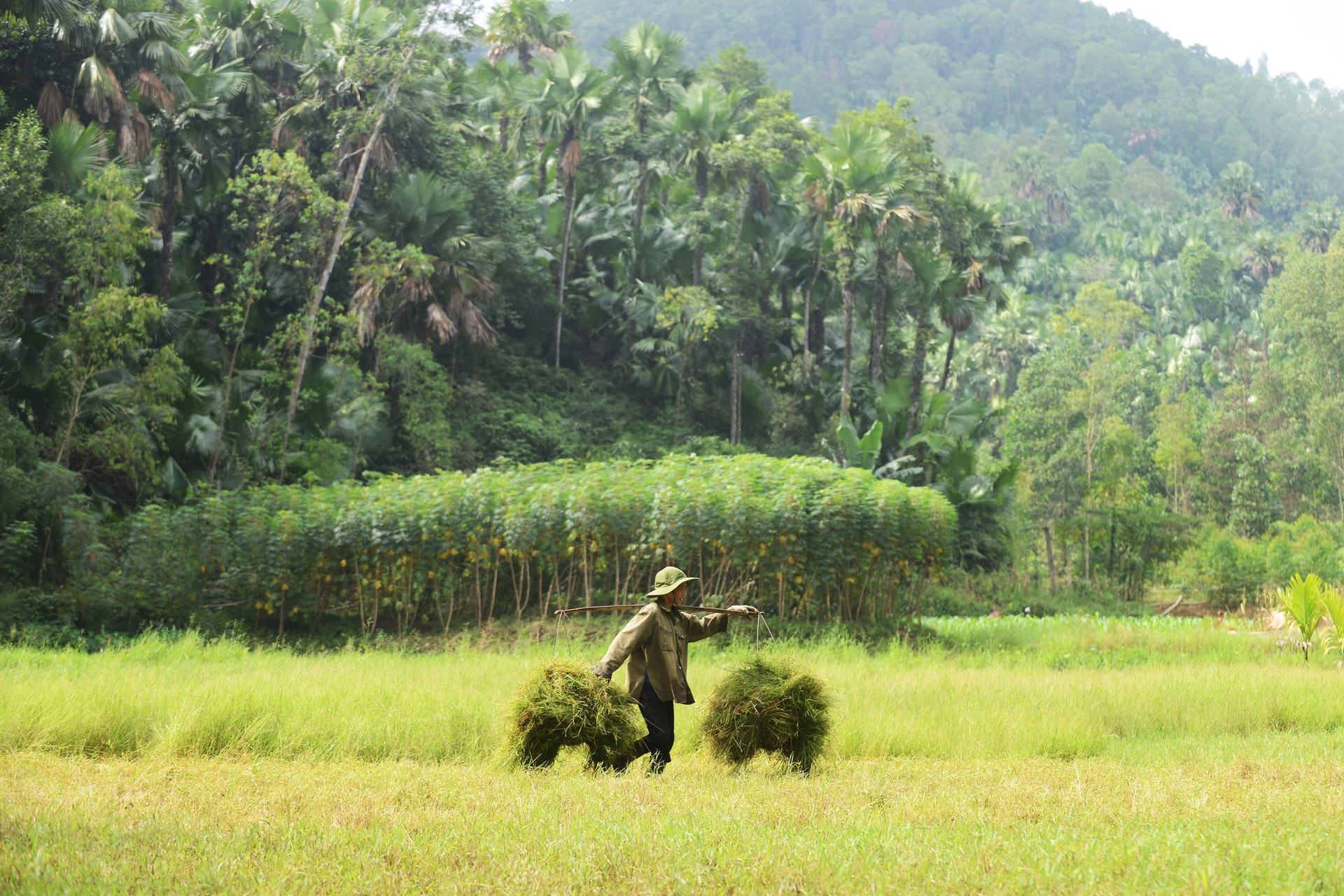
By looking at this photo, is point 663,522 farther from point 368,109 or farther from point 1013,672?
point 368,109

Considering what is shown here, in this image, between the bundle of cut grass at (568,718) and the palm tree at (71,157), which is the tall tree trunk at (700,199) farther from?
the bundle of cut grass at (568,718)

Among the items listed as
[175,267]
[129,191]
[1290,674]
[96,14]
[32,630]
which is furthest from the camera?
[175,267]

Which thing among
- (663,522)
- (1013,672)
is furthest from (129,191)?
(1013,672)

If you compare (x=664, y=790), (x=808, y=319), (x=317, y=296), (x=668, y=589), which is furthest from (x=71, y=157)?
(x=808, y=319)

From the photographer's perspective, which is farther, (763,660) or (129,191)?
(129,191)

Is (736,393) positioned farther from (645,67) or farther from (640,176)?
(645,67)

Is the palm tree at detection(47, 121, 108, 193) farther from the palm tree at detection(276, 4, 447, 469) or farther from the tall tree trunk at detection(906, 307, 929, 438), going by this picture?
the tall tree trunk at detection(906, 307, 929, 438)

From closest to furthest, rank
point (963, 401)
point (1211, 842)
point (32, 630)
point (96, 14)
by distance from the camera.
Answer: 1. point (1211, 842)
2. point (32, 630)
3. point (96, 14)
4. point (963, 401)

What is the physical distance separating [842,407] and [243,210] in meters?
15.3

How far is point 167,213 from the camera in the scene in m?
23.4

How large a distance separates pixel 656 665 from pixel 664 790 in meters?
1.00

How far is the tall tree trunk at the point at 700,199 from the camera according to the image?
31.6 metres

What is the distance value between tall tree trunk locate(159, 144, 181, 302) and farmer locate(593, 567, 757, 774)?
18.2 meters

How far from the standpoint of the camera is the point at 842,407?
28.0 metres
